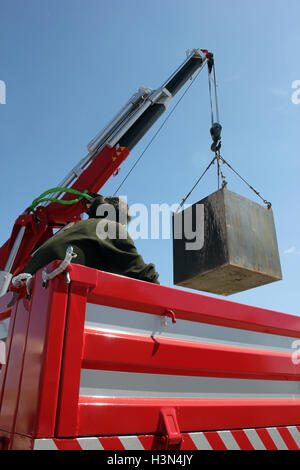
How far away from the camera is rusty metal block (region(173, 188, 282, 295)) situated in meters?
Result: 3.46

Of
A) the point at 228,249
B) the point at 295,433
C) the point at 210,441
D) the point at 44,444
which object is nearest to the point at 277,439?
the point at 295,433

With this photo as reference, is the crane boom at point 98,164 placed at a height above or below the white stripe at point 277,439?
above

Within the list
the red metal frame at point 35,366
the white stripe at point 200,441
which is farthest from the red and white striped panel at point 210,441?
the red metal frame at point 35,366

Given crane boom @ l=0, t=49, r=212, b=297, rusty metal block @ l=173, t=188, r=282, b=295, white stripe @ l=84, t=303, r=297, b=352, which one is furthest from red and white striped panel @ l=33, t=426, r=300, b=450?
crane boom @ l=0, t=49, r=212, b=297

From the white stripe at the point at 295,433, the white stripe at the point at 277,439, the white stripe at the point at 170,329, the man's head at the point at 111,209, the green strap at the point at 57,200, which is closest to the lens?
the white stripe at the point at 170,329

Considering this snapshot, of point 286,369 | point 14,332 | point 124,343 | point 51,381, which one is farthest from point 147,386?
point 286,369

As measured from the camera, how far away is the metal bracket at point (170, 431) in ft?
5.37

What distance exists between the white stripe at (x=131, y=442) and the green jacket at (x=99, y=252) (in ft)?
2.78

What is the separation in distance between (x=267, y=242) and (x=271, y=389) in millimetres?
1874

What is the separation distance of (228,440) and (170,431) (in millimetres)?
407

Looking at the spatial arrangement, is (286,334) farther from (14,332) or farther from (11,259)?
(11,259)

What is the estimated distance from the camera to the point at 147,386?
1.71 metres

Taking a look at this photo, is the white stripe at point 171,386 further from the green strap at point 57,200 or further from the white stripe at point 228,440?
the green strap at point 57,200

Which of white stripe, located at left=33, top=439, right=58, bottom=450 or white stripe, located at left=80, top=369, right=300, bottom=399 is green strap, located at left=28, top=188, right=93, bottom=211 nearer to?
white stripe, located at left=80, top=369, right=300, bottom=399
